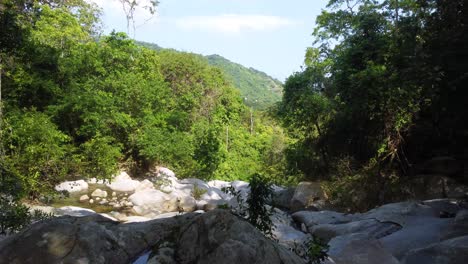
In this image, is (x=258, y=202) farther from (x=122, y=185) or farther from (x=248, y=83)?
(x=248, y=83)

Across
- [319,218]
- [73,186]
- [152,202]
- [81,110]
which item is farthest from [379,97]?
[81,110]

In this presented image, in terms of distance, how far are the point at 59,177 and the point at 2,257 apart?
10.7 metres

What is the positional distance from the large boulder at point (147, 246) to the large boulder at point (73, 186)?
475 inches

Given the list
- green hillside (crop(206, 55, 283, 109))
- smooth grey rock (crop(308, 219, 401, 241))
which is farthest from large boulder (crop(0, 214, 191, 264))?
green hillside (crop(206, 55, 283, 109))

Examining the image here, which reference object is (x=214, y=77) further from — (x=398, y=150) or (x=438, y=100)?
(x=438, y=100)

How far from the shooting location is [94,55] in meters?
20.7

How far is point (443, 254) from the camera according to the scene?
578cm

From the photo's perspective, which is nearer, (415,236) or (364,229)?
(415,236)

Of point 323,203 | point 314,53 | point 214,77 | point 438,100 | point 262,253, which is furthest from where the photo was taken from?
point 214,77

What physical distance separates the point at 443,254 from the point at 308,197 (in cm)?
1126

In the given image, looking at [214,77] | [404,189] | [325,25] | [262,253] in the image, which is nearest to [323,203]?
[404,189]

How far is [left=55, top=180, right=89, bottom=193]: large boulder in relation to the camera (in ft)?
51.5

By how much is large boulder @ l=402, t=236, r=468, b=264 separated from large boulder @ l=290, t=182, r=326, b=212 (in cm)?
1013

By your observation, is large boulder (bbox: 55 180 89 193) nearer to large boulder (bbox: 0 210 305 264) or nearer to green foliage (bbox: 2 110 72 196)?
green foliage (bbox: 2 110 72 196)
